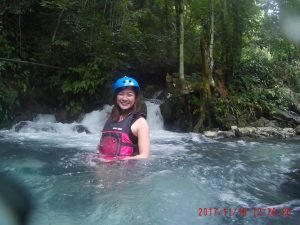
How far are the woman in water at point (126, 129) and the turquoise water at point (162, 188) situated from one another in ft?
0.50

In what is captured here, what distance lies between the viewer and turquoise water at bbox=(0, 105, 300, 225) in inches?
120

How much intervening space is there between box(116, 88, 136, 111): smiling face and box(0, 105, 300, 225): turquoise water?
0.67 m

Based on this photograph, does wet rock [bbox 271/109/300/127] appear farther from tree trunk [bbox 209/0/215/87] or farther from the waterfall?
the waterfall

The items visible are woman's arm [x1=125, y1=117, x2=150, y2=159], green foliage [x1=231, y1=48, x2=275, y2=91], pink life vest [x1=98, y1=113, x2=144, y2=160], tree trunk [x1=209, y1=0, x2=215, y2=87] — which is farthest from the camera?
green foliage [x1=231, y1=48, x2=275, y2=91]

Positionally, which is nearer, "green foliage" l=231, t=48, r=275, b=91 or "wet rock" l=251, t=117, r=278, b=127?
"wet rock" l=251, t=117, r=278, b=127

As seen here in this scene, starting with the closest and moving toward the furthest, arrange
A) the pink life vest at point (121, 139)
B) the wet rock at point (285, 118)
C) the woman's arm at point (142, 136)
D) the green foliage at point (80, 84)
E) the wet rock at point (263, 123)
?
1. the woman's arm at point (142, 136)
2. the pink life vest at point (121, 139)
3. the wet rock at point (263, 123)
4. the wet rock at point (285, 118)
5. the green foliage at point (80, 84)

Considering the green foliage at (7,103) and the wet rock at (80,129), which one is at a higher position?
the green foliage at (7,103)

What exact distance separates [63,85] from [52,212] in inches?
362

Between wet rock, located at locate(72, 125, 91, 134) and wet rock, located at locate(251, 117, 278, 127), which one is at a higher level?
wet rock, located at locate(251, 117, 278, 127)

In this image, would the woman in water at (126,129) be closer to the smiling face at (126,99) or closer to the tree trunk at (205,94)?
the smiling face at (126,99)

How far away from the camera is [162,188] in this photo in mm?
3812

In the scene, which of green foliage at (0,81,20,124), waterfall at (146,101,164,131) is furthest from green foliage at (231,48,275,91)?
green foliage at (0,81,20,124)

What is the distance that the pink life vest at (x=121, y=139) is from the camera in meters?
4.04
